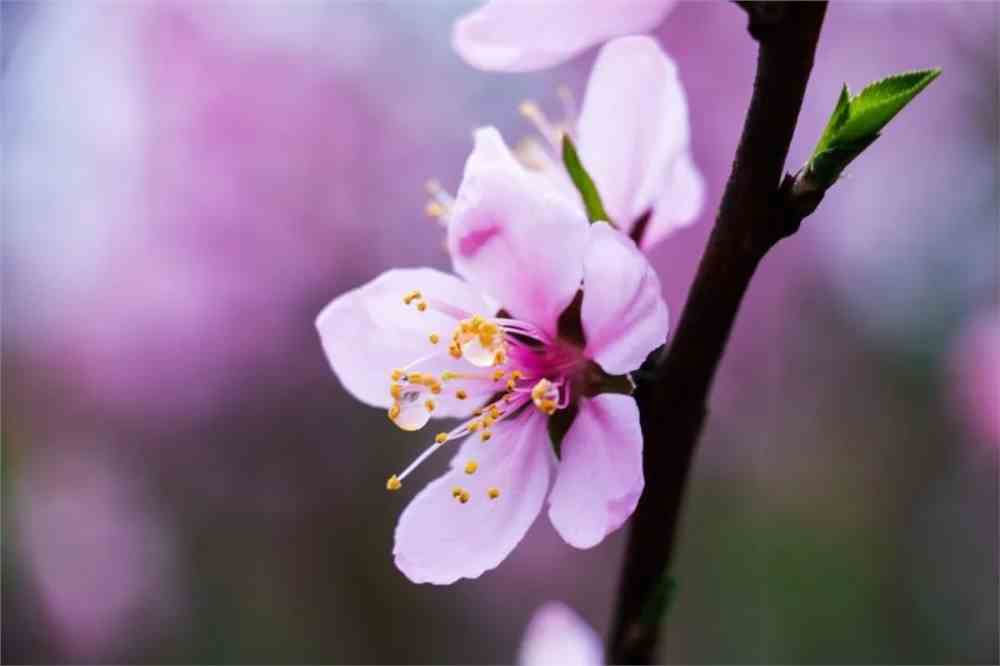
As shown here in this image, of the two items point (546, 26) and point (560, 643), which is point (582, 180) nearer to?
point (546, 26)

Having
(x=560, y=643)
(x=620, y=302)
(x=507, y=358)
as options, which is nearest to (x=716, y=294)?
(x=620, y=302)

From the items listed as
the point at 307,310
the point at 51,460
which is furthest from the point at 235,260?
Answer: the point at 51,460

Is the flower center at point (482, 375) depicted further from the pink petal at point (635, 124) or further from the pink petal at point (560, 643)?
the pink petal at point (560, 643)

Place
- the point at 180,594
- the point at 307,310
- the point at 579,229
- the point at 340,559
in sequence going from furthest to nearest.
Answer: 1. the point at 307,310
2. the point at 340,559
3. the point at 180,594
4. the point at 579,229

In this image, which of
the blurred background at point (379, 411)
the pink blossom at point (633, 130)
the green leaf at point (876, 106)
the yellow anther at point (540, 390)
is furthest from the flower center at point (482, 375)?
the blurred background at point (379, 411)

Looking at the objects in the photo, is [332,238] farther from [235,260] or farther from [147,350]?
[147,350]

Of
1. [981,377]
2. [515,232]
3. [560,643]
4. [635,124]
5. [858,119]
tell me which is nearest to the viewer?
[858,119]

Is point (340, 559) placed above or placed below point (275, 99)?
below
